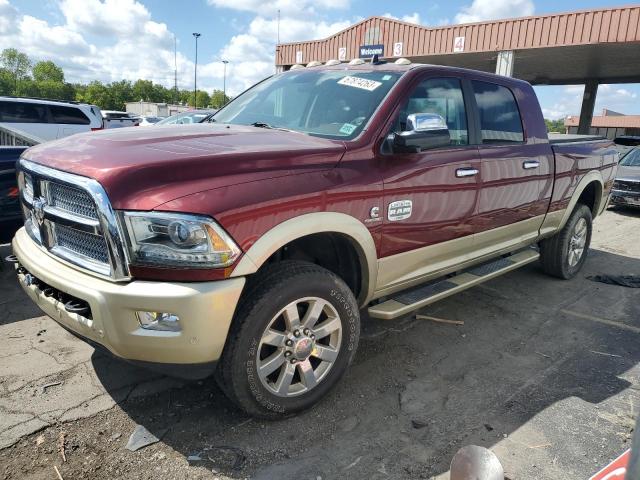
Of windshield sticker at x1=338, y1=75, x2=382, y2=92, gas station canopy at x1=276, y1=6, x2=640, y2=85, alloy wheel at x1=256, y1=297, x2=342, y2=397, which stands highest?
gas station canopy at x1=276, y1=6, x2=640, y2=85

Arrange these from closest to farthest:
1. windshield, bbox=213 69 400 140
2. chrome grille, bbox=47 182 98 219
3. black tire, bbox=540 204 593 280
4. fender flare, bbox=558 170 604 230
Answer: chrome grille, bbox=47 182 98 219 < windshield, bbox=213 69 400 140 < fender flare, bbox=558 170 604 230 < black tire, bbox=540 204 593 280

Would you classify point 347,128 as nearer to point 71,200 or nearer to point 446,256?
point 446,256

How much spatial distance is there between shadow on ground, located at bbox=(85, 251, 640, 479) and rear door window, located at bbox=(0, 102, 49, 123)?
10.3 m

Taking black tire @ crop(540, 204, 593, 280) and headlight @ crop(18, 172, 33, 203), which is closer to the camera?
headlight @ crop(18, 172, 33, 203)

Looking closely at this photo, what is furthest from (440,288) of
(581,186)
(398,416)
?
(581,186)

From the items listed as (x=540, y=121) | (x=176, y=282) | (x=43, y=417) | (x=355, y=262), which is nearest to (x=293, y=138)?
(x=355, y=262)

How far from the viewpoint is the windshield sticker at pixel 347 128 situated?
3.09 meters

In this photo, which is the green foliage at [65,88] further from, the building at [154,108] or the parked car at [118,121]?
the parked car at [118,121]

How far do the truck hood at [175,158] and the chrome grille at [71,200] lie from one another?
0.35ft

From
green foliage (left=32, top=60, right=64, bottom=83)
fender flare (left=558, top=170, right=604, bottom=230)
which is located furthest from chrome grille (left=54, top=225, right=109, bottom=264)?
green foliage (left=32, top=60, right=64, bottom=83)

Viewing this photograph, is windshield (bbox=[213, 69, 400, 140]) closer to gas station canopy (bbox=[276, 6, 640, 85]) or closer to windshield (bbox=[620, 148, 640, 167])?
windshield (bbox=[620, 148, 640, 167])

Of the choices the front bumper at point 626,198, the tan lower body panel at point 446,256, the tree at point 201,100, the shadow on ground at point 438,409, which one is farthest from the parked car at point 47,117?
the tree at point 201,100

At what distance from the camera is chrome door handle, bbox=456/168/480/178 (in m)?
3.55

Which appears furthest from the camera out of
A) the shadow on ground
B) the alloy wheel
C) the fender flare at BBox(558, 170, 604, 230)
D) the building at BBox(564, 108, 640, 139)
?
the building at BBox(564, 108, 640, 139)
